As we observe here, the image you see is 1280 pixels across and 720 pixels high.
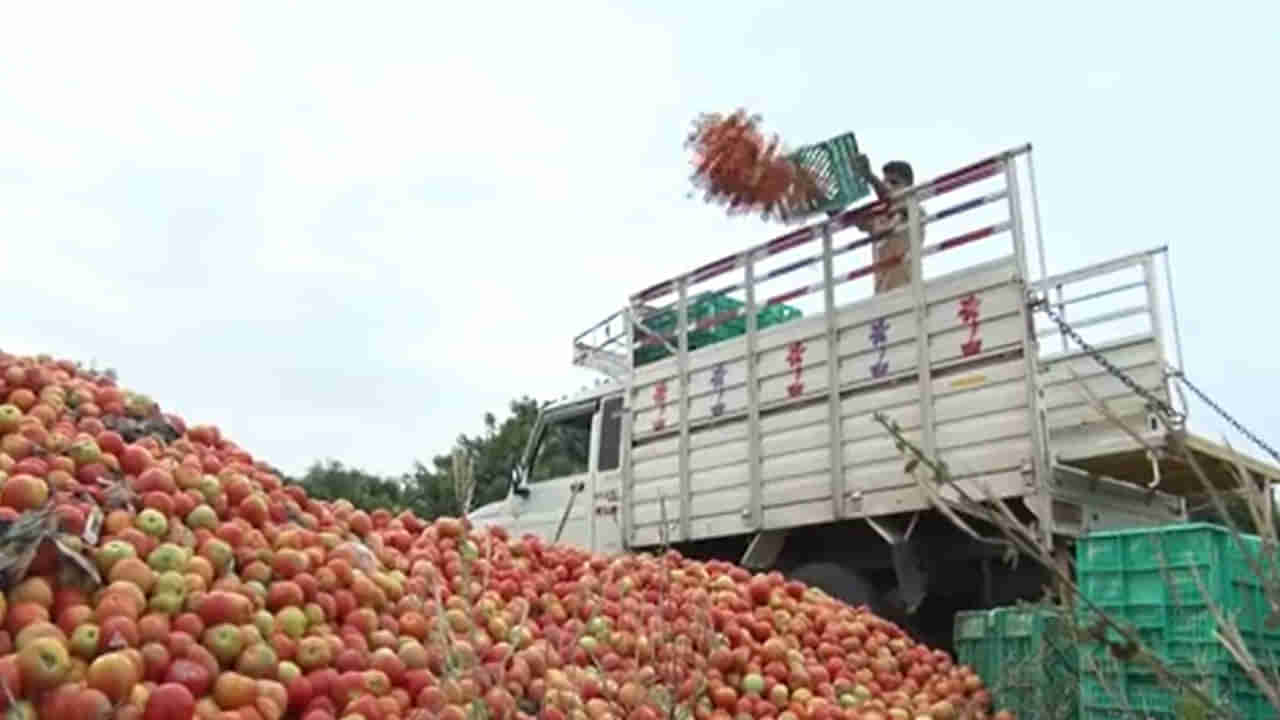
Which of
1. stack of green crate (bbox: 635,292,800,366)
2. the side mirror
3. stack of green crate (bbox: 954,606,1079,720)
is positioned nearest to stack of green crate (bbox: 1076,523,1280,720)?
stack of green crate (bbox: 954,606,1079,720)

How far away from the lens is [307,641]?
375cm

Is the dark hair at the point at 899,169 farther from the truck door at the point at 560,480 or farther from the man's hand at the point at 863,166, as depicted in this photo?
the truck door at the point at 560,480

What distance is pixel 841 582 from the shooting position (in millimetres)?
7660

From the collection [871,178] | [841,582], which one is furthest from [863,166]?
[841,582]

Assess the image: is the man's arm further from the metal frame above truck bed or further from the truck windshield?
the truck windshield

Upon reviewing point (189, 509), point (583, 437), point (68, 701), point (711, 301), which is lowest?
point (68, 701)

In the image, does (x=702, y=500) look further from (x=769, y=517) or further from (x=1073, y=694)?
(x=1073, y=694)

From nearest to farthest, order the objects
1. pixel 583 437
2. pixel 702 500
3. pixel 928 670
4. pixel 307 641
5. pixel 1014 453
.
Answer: pixel 307 641 < pixel 928 670 < pixel 1014 453 < pixel 702 500 < pixel 583 437

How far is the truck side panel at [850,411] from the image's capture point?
6785 millimetres

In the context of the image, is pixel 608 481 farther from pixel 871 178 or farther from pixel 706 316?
pixel 871 178

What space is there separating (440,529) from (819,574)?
129 inches

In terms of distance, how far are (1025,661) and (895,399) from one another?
238 cm

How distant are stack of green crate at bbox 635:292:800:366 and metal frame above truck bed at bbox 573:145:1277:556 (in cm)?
7

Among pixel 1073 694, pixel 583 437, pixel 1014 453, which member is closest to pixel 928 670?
pixel 1073 694
